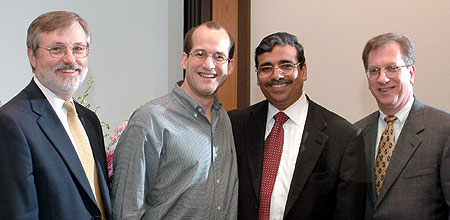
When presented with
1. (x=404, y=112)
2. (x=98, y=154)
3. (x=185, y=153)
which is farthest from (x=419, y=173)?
(x=98, y=154)

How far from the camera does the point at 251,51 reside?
144 inches

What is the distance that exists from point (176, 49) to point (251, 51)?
0.75 meters

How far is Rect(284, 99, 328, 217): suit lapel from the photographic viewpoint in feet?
6.39

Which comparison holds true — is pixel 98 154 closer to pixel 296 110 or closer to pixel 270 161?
pixel 270 161

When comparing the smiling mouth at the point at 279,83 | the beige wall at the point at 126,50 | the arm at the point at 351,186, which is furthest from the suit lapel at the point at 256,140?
the beige wall at the point at 126,50

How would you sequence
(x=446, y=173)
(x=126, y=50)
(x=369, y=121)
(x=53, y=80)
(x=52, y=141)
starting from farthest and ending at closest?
1. (x=126, y=50)
2. (x=369, y=121)
3. (x=446, y=173)
4. (x=53, y=80)
5. (x=52, y=141)

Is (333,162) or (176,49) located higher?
(176,49)

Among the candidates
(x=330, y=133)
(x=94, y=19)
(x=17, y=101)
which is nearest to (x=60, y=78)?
(x=17, y=101)

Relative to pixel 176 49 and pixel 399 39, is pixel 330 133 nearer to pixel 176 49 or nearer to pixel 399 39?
pixel 399 39

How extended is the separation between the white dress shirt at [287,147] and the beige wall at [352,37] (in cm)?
109

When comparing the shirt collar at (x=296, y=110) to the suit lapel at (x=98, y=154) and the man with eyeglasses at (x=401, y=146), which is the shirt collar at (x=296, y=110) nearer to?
the man with eyeglasses at (x=401, y=146)

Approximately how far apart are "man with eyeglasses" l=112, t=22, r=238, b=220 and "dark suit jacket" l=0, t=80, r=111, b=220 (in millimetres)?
205

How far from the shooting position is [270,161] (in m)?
2.07

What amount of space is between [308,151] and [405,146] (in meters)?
0.44
